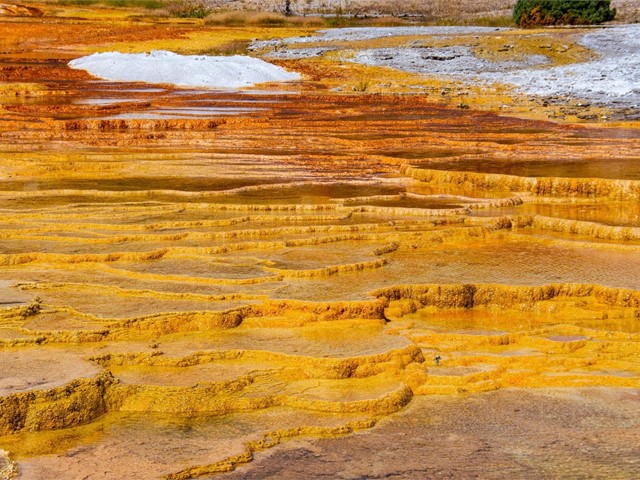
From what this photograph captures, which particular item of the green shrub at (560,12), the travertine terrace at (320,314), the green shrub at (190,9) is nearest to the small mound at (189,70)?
the green shrub at (560,12)

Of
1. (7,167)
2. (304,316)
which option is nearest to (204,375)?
(304,316)

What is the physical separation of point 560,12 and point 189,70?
12.7 meters

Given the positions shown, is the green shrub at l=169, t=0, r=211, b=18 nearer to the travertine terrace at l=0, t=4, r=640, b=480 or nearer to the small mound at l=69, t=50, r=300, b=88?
the small mound at l=69, t=50, r=300, b=88

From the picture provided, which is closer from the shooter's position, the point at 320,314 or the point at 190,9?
the point at 320,314

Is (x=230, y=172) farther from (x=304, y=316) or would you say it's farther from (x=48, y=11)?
(x=48, y=11)

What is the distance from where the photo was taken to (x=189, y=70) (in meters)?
19.5

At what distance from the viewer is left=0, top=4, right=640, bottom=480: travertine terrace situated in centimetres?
321

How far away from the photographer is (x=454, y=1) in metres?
37.3

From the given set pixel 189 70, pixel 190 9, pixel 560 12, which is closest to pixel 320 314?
pixel 189 70

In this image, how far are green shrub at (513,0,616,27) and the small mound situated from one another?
9.42m

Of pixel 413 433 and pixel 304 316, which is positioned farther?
pixel 304 316

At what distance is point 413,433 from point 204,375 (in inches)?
36.2

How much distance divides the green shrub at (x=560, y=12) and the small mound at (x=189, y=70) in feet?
30.9

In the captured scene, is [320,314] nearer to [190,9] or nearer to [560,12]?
[560,12]
